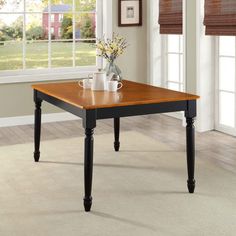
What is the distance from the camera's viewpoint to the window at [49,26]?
25.2 feet

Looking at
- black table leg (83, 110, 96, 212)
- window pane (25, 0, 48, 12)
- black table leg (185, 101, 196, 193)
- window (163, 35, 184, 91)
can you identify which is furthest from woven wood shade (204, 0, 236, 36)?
black table leg (83, 110, 96, 212)

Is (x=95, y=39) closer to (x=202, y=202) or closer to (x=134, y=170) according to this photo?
(x=134, y=170)

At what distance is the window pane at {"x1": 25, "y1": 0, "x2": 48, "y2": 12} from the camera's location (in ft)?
25.6

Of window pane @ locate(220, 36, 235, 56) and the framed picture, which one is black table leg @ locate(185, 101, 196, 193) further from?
the framed picture

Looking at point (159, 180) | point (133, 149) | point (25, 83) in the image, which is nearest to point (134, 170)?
point (159, 180)

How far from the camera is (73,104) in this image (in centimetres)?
427

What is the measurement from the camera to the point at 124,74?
8.29 m

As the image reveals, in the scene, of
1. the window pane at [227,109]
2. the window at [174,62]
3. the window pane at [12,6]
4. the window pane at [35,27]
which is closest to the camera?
the window pane at [227,109]

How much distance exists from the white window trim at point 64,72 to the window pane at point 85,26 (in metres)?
0.11

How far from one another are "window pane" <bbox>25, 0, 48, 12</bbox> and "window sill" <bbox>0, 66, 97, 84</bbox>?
853mm

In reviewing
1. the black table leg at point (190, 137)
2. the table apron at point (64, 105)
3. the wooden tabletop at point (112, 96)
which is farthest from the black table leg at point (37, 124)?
the black table leg at point (190, 137)

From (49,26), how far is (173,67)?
1.87 meters

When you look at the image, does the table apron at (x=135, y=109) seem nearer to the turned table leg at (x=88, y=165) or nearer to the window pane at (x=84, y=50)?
the turned table leg at (x=88, y=165)

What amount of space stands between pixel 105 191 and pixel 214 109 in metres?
2.88
